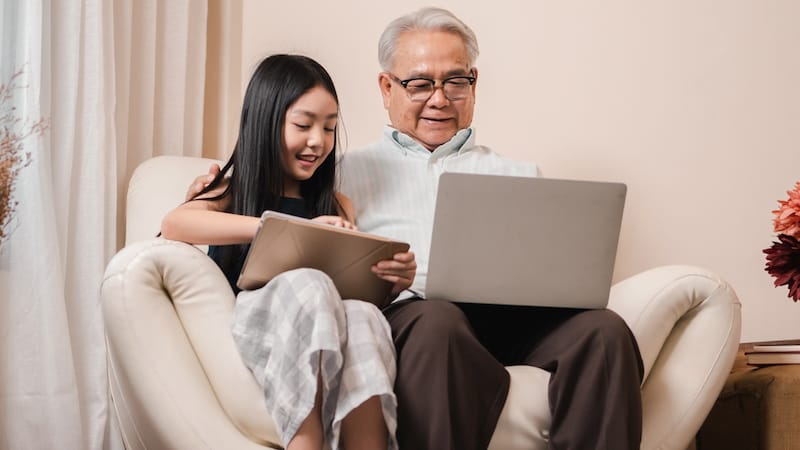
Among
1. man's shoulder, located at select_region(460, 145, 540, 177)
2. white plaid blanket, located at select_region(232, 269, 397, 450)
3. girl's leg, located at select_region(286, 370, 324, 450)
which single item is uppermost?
man's shoulder, located at select_region(460, 145, 540, 177)

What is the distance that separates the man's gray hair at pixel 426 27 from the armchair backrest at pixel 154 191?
54 cm

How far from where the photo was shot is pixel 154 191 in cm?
212

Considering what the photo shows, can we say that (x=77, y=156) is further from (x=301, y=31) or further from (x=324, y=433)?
(x=324, y=433)

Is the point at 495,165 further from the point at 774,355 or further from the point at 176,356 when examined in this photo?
the point at 176,356

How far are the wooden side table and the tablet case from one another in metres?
0.91

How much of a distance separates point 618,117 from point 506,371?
122cm

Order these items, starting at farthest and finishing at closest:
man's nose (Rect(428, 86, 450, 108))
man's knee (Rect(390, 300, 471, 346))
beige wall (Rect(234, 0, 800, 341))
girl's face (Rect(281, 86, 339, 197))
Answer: beige wall (Rect(234, 0, 800, 341)) < man's nose (Rect(428, 86, 450, 108)) < girl's face (Rect(281, 86, 339, 197)) < man's knee (Rect(390, 300, 471, 346))

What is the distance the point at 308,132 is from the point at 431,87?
413mm

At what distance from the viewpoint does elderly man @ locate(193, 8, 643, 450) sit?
4.73ft

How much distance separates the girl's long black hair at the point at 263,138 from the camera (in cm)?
179

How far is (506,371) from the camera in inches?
59.9

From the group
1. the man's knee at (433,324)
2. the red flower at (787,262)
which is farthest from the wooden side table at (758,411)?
the man's knee at (433,324)

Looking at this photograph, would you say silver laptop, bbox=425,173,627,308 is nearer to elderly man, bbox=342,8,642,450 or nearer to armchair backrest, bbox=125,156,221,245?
elderly man, bbox=342,8,642,450

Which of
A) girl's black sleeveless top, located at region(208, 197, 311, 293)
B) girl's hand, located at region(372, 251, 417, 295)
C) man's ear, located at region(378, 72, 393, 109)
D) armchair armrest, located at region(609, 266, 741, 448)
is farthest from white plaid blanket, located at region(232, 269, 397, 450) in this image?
man's ear, located at region(378, 72, 393, 109)
